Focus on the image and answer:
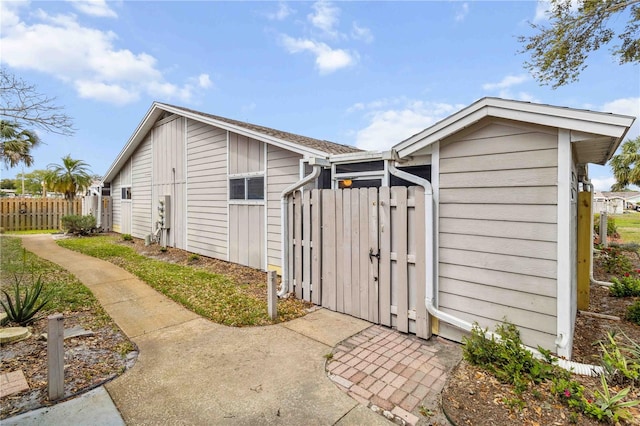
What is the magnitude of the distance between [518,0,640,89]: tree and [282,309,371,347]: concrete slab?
30.5 feet

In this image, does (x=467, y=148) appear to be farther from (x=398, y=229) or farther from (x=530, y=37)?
(x=530, y=37)

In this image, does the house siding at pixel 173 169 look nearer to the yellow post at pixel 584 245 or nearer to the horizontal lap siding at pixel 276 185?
the horizontal lap siding at pixel 276 185

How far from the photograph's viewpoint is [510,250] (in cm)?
347

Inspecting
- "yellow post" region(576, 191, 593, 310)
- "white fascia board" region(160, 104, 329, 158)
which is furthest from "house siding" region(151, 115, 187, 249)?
"yellow post" region(576, 191, 593, 310)

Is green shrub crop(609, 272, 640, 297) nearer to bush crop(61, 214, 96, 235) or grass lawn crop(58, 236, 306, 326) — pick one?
grass lawn crop(58, 236, 306, 326)

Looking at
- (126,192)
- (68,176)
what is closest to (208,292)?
(126,192)

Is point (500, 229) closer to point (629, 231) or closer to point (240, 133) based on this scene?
→ point (240, 133)

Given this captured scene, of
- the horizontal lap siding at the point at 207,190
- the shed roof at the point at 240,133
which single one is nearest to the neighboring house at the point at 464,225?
the shed roof at the point at 240,133

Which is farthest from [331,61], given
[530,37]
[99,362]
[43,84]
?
[99,362]

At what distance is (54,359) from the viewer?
2.67m

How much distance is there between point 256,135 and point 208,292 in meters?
3.62

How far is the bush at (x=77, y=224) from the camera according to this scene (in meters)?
13.9

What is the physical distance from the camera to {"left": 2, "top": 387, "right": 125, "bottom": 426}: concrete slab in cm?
240

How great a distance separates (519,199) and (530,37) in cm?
811
